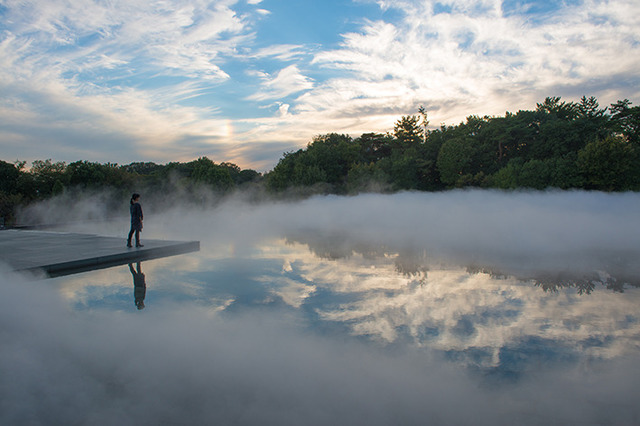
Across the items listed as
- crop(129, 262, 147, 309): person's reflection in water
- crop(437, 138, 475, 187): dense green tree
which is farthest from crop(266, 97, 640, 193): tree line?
crop(129, 262, 147, 309): person's reflection in water

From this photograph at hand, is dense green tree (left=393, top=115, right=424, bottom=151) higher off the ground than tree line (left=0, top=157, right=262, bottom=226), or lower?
higher

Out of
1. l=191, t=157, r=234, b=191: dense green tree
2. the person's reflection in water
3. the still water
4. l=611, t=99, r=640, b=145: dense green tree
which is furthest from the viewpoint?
l=191, t=157, r=234, b=191: dense green tree

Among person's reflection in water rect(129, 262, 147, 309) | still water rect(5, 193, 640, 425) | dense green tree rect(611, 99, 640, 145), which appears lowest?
still water rect(5, 193, 640, 425)

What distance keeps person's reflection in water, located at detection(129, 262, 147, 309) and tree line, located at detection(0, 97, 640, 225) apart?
74.3 ft

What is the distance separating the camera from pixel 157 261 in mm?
10297

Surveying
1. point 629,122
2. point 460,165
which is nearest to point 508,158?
point 460,165

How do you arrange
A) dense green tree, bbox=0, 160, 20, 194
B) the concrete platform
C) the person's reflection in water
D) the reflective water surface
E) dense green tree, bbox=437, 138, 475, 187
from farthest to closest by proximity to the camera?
dense green tree, bbox=0, 160, 20, 194
dense green tree, bbox=437, 138, 475, 187
the concrete platform
the person's reflection in water
the reflective water surface

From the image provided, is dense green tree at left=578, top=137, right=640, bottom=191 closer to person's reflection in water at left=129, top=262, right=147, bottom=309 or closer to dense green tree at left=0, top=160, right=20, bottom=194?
person's reflection in water at left=129, top=262, right=147, bottom=309

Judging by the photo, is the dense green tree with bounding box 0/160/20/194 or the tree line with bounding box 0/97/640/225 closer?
the tree line with bounding box 0/97/640/225

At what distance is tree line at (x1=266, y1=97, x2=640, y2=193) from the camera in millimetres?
30281

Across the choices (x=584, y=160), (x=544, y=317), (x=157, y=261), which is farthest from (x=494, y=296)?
(x=584, y=160)

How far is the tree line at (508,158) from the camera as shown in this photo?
3028 cm

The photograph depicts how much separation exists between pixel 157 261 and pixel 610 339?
9577 mm

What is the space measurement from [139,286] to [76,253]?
4.04 meters
